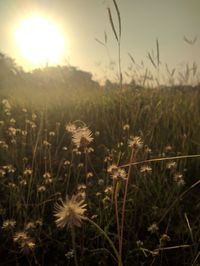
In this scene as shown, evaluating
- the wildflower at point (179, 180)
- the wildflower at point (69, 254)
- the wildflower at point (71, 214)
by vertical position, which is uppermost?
the wildflower at point (71, 214)

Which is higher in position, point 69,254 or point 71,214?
point 71,214

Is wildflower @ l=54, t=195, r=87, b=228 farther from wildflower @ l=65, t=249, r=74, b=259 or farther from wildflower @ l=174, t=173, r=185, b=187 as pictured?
wildflower @ l=174, t=173, r=185, b=187

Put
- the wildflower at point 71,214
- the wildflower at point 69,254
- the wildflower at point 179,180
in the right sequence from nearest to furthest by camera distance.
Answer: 1. the wildflower at point 71,214
2. the wildflower at point 69,254
3. the wildflower at point 179,180

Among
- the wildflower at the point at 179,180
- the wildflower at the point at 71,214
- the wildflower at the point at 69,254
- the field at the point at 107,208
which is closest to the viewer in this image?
the wildflower at the point at 71,214

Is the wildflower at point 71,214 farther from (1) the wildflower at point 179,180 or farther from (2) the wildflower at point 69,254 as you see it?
(1) the wildflower at point 179,180

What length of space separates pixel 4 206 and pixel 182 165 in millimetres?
1190

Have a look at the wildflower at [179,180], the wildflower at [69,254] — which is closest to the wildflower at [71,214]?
the wildflower at [69,254]

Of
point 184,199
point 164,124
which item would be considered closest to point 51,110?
point 164,124

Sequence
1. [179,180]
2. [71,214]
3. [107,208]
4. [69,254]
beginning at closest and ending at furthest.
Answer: [71,214] → [69,254] → [107,208] → [179,180]

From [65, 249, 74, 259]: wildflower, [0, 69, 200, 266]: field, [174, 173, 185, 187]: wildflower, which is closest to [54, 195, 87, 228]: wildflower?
[0, 69, 200, 266]: field

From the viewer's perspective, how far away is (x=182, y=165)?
2482 mm

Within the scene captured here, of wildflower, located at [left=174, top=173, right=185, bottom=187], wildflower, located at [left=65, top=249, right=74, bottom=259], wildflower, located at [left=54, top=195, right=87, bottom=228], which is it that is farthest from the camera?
wildflower, located at [left=174, top=173, right=185, bottom=187]

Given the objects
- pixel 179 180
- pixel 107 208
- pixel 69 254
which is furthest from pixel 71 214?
pixel 179 180

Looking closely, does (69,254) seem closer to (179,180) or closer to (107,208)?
(107,208)
